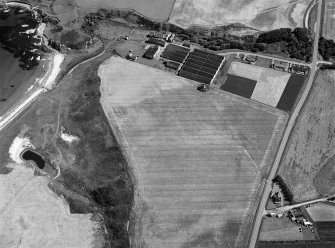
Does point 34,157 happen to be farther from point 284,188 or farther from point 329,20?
point 329,20

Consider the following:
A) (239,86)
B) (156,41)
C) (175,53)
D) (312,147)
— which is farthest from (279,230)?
(156,41)

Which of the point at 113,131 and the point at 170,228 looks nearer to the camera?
the point at 170,228

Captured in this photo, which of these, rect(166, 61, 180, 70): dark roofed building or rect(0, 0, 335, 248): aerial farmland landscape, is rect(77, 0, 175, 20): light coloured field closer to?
rect(0, 0, 335, 248): aerial farmland landscape

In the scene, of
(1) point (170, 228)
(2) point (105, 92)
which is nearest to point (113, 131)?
(2) point (105, 92)

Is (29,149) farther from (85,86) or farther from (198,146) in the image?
(198,146)

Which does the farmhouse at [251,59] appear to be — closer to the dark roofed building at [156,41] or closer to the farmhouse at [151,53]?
the dark roofed building at [156,41]
